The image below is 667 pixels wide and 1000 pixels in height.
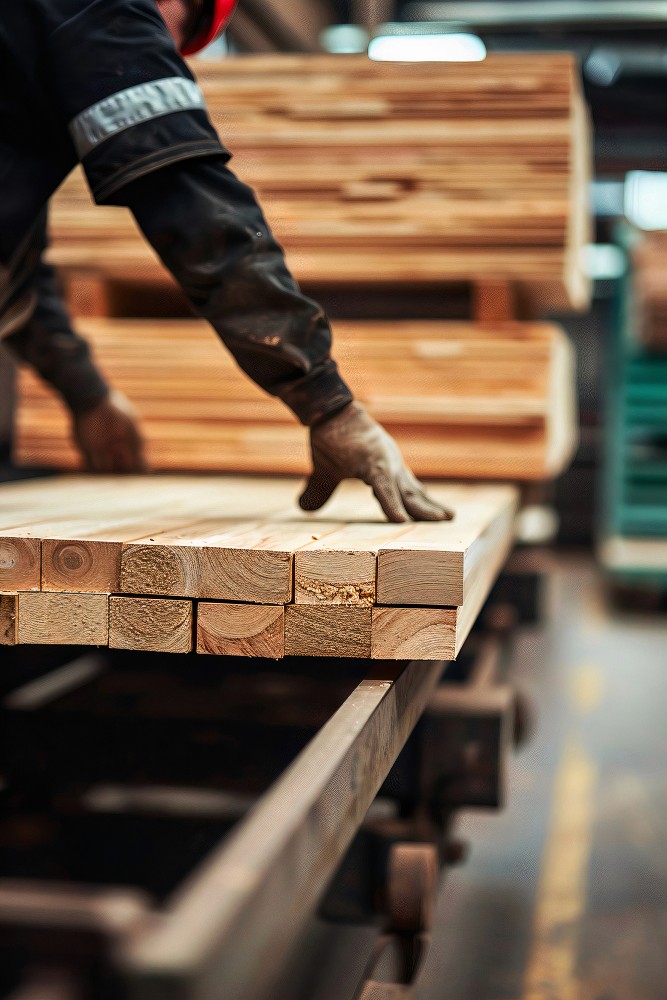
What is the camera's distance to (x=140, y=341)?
3277 millimetres

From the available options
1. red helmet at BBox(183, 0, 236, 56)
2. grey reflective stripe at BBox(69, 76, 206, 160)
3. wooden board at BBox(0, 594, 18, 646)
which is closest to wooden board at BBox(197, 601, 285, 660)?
wooden board at BBox(0, 594, 18, 646)

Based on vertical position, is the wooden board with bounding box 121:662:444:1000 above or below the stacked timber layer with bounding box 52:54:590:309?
below

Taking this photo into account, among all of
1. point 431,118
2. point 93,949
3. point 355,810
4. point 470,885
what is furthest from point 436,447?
point 355,810

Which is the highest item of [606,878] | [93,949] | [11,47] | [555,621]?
[11,47]

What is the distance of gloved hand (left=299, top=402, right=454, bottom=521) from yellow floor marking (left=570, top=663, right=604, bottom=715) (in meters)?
3.22

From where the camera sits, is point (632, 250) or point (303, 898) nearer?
point (303, 898)

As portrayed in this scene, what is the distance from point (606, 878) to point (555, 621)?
11.5 ft

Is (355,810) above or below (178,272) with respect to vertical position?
below

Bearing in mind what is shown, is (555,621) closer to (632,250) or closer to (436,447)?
Answer: (632,250)

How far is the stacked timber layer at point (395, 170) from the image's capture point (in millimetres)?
3168

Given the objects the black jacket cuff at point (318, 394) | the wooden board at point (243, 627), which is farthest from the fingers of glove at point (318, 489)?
the wooden board at point (243, 627)

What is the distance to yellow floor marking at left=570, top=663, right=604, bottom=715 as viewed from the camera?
5082mm

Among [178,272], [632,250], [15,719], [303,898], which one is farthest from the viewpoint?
[632,250]

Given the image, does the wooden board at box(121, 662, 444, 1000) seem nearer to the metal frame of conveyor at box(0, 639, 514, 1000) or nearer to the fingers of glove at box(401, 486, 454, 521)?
the metal frame of conveyor at box(0, 639, 514, 1000)
